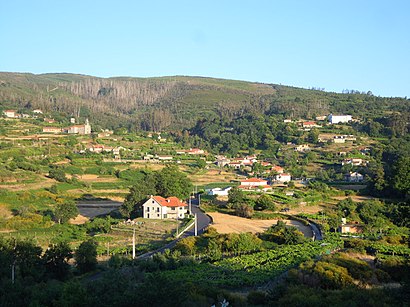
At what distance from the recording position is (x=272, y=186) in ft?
192

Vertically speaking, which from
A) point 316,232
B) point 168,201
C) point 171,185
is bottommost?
point 168,201

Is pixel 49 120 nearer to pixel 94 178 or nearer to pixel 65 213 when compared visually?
pixel 94 178

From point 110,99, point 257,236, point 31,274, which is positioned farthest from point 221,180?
point 110,99

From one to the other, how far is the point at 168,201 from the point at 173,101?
349ft

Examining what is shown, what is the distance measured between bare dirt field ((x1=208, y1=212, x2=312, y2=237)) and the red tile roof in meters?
2.76

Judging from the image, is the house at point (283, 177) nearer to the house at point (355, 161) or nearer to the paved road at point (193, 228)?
the house at point (355, 161)

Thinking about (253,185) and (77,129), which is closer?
(253,185)

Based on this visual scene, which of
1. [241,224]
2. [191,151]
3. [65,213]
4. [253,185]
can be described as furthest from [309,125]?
[65,213]

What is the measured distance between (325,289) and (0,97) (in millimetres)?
98543

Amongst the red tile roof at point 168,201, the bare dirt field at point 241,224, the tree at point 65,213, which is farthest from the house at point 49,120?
the bare dirt field at point 241,224

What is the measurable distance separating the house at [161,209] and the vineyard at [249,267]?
1449cm

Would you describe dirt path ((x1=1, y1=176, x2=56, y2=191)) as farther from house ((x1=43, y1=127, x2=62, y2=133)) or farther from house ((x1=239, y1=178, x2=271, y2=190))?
house ((x1=43, y1=127, x2=62, y2=133))

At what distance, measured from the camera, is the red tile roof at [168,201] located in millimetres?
41375

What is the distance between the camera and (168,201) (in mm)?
42469
